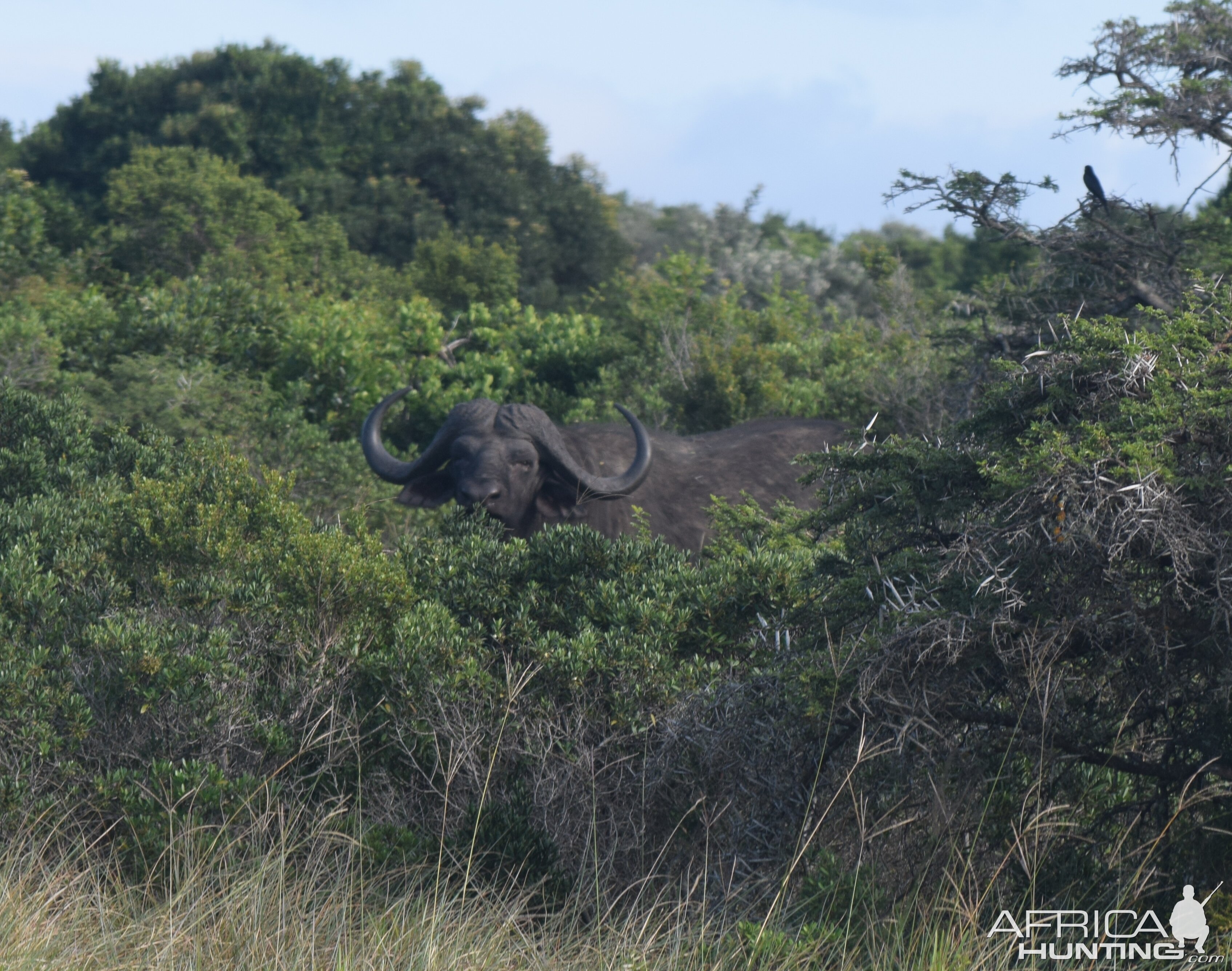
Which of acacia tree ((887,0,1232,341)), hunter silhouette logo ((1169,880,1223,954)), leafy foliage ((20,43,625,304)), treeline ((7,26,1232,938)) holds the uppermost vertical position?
leafy foliage ((20,43,625,304))

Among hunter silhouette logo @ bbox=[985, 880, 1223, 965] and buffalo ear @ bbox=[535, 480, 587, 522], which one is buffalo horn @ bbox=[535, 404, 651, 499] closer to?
buffalo ear @ bbox=[535, 480, 587, 522]

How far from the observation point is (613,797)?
208 inches

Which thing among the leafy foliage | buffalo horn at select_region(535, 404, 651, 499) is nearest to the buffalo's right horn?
buffalo horn at select_region(535, 404, 651, 499)

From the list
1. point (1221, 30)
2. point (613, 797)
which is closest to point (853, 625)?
point (613, 797)

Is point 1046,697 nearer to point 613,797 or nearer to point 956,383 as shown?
point 613,797

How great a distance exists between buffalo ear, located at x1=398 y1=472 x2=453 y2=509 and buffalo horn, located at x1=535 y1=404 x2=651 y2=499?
0.85 meters

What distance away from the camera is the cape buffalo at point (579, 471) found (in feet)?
30.7

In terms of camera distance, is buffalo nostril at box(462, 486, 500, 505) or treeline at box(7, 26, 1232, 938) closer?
treeline at box(7, 26, 1232, 938)

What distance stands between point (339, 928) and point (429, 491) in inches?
233

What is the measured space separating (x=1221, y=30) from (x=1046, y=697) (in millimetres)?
6058

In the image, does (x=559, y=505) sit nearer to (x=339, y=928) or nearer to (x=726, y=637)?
(x=726, y=637)

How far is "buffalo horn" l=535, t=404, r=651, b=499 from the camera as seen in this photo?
30.8 ft

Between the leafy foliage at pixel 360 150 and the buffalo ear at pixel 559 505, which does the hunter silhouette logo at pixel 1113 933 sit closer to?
the buffalo ear at pixel 559 505

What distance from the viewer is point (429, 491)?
9.86 metres
